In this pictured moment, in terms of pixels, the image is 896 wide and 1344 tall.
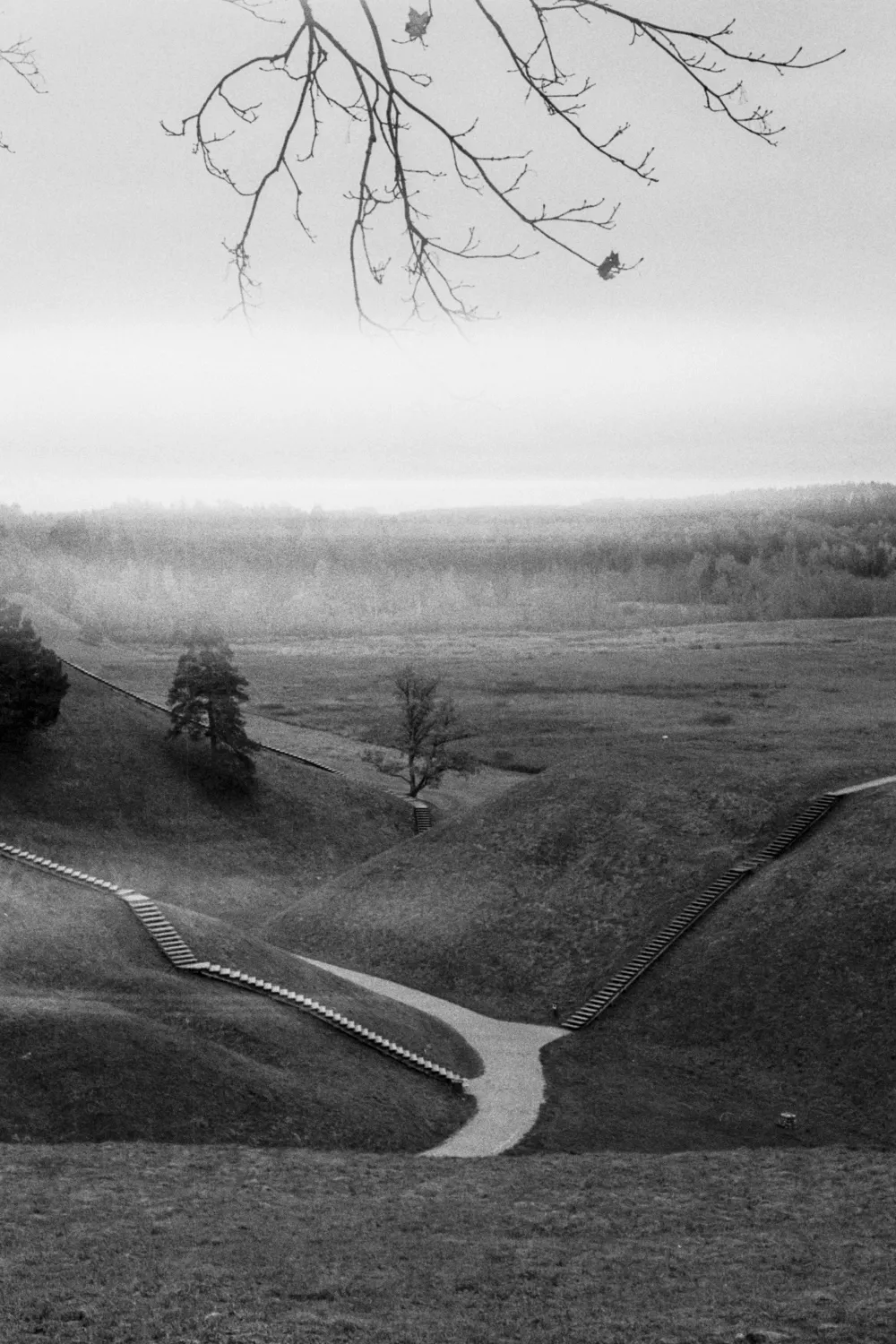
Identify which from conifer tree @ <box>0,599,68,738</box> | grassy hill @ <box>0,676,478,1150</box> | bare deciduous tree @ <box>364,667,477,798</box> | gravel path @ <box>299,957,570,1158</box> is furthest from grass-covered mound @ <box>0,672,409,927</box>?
gravel path @ <box>299,957,570,1158</box>

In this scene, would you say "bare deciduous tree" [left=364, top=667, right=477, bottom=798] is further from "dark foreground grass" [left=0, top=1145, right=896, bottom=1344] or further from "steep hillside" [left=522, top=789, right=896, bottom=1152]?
"dark foreground grass" [left=0, top=1145, right=896, bottom=1344]

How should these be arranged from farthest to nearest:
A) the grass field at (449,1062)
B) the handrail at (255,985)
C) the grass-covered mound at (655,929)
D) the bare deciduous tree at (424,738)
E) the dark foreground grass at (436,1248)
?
the bare deciduous tree at (424,738)
the handrail at (255,985)
the grass-covered mound at (655,929)
the grass field at (449,1062)
the dark foreground grass at (436,1248)

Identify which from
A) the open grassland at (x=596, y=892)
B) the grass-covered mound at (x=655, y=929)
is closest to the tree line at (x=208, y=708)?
the open grassland at (x=596, y=892)

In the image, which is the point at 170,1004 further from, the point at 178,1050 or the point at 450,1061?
the point at 450,1061

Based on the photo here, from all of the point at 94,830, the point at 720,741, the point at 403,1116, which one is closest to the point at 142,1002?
the point at 403,1116

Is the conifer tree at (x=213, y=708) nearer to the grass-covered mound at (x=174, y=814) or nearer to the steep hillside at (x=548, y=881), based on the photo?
the grass-covered mound at (x=174, y=814)

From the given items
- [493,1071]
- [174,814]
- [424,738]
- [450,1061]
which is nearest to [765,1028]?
[493,1071]

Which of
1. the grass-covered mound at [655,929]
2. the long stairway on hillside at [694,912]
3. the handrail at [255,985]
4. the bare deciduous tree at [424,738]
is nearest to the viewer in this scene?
the grass-covered mound at [655,929]
